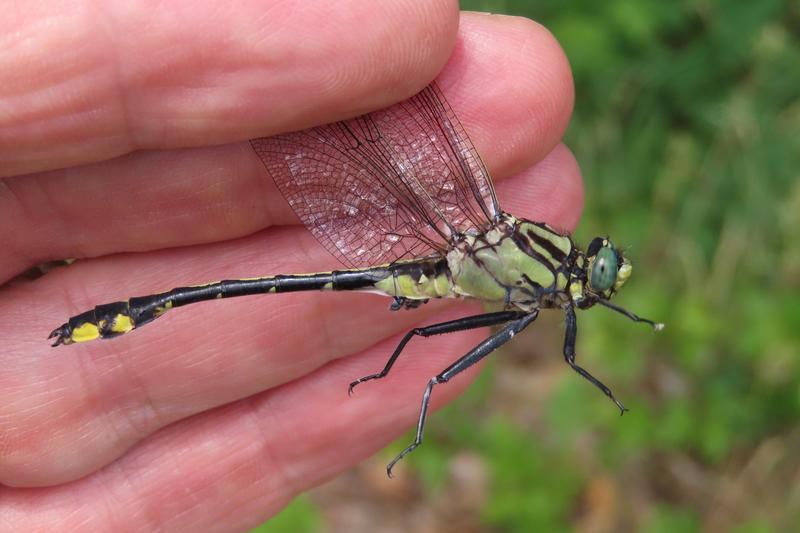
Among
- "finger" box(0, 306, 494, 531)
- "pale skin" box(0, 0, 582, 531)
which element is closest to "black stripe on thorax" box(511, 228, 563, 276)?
"pale skin" box(0, 0, 582, 531)

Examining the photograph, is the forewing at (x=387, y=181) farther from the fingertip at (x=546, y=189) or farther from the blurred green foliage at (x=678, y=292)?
the blurred green foliage at (x=678, y=292)

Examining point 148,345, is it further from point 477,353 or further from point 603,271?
point 603,271

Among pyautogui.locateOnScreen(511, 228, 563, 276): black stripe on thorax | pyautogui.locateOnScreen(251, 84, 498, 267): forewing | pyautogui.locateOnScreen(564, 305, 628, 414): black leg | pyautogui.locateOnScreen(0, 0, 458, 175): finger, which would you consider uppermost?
pyautogui.locateOnScreen(0, 0, 458, 175): finger

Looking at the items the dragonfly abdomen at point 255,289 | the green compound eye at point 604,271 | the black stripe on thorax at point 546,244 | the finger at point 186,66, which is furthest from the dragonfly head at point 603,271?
the finger at point 186,66

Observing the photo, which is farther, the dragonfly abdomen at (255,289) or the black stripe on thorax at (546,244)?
the black stripe on thorax at (546,244)

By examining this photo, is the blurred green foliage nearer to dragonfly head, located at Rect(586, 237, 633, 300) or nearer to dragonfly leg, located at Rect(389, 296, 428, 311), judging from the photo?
dragonfly head, located at Rect(586, 237, 633, 300)

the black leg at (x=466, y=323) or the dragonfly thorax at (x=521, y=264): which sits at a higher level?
the dragonfly thorax at (x=521, y=264)

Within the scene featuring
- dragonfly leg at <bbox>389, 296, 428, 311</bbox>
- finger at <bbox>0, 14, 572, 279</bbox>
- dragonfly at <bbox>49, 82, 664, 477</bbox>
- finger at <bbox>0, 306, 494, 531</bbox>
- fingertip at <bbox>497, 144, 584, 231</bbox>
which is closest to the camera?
finger at <bbox>0, 14, 572, 279</bbox>
